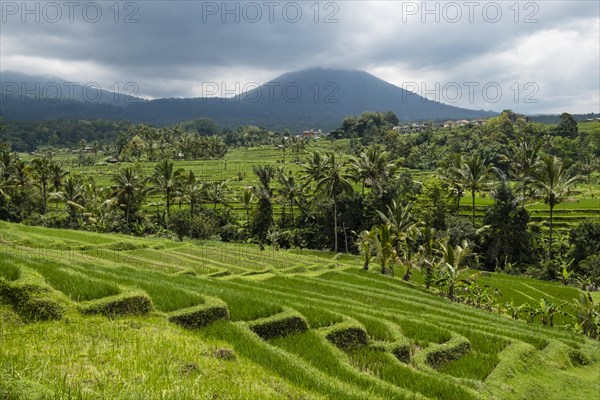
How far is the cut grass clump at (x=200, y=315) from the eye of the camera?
9.36 metres

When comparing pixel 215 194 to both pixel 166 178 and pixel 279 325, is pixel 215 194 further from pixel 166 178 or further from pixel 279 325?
pixel 279 325

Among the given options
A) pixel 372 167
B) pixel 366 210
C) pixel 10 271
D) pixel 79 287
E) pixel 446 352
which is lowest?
pixel 446 352

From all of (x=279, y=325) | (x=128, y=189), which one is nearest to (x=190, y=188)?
(x=128, y=189)

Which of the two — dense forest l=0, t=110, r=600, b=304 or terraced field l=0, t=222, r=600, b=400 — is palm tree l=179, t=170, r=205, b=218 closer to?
dense forest l=0, t=110, r=600, b=304

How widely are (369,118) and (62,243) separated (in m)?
138

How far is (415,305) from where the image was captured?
20391 mm

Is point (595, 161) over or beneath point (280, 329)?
over

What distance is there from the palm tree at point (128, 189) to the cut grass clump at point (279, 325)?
149 ft

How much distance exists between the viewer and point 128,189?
51844 millimetres

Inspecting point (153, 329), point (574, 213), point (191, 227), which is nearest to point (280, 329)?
point (153, 329)

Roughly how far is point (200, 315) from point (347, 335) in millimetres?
3471

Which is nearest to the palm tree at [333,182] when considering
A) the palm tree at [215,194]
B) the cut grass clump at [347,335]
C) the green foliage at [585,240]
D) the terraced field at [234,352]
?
the palm tree at [215,194]

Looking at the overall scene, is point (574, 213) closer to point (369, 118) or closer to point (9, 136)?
point (369, 118)

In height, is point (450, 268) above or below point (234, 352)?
below
